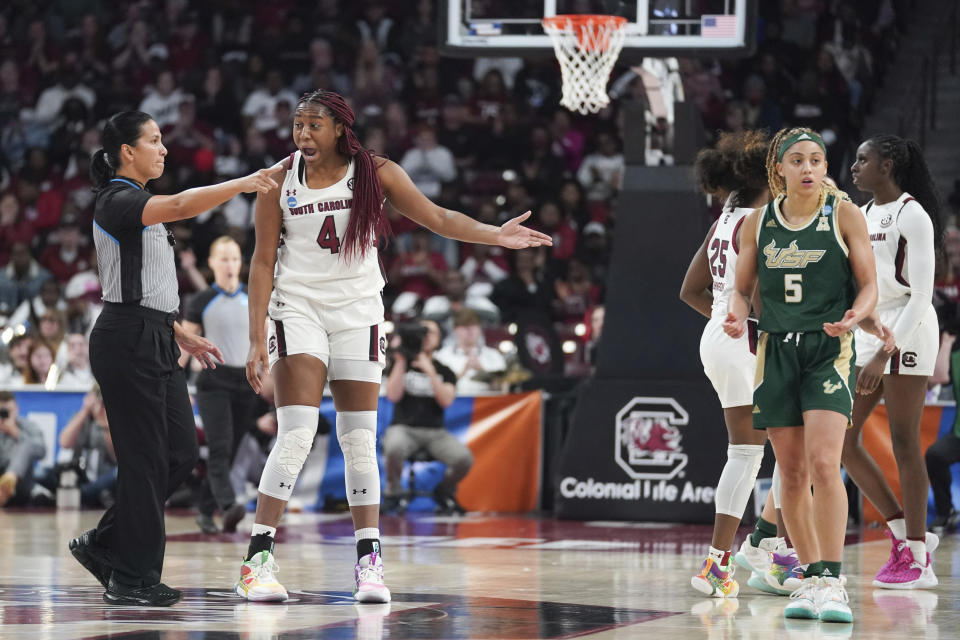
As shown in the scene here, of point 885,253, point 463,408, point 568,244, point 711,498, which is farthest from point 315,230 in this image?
point 568,244

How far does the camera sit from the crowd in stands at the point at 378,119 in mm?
14648

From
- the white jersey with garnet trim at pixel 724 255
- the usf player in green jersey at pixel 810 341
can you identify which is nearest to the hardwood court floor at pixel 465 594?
the usf player in green jersey at pixel 810 341

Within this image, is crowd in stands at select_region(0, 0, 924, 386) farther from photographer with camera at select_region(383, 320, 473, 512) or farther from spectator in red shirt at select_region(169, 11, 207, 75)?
photographer with camera at select_region(383, 320, 473, 512)

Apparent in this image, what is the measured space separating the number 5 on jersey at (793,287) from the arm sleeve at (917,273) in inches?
47.7

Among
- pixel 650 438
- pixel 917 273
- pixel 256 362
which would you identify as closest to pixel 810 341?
pixel 917 273

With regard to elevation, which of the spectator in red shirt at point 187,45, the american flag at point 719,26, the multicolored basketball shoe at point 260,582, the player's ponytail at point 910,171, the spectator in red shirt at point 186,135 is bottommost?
the multicolored basketball shoe at point 260,582

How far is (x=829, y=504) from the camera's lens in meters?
5.27

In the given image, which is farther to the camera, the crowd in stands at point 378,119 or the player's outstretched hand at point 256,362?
the crowd in stands at point 378,119

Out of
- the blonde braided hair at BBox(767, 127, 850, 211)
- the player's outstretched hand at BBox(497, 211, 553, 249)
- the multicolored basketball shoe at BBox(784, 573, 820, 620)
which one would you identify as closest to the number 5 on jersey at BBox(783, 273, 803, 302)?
the blonde braided hair at BBox(767, 127, 850, 211)

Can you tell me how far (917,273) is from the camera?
21.3 feet

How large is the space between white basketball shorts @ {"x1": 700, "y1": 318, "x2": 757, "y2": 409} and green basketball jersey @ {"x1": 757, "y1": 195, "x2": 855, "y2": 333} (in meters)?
0.69

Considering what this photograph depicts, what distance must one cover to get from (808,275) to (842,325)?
12.4 inches

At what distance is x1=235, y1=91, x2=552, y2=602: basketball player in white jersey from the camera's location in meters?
5.73

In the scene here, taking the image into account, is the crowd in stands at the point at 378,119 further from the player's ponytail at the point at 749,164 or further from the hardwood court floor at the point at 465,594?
the player's ponytail at the point at 749,164
